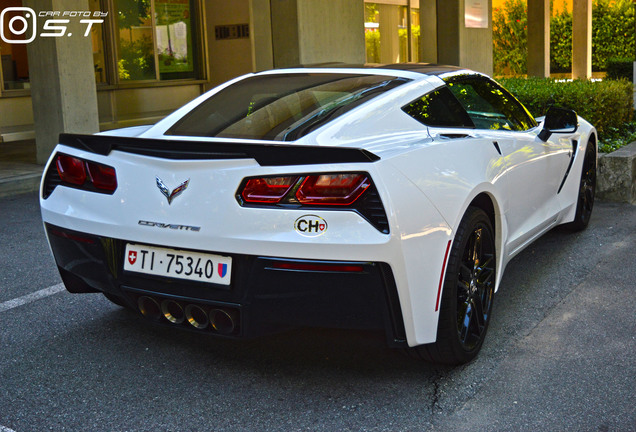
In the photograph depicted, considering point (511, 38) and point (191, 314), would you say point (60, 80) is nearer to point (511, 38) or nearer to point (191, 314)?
point (191, 314)

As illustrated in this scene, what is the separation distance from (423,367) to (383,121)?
1.14 meters

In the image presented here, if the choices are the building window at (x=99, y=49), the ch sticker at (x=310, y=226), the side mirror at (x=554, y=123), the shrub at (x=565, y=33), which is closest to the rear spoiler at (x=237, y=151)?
the ch sticker at (x=310, y=226)

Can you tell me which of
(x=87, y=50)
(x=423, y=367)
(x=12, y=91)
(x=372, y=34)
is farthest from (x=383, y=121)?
(x=372, y=34)

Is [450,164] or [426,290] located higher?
[450,164]

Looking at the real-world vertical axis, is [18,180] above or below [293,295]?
below

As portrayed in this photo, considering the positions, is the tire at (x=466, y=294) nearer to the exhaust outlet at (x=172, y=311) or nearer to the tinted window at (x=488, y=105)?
the tinted window at (x=488, y=105)

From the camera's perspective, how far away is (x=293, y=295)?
302 centimetres

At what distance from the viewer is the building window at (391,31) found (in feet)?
78.0

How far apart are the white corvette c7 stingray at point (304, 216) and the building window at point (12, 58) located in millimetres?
10868

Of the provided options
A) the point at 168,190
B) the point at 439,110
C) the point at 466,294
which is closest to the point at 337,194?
the point at 168,190

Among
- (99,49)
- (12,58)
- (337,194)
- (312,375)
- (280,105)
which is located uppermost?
(99,49)

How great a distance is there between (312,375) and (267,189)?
3.14ft

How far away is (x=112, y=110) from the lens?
15.4 meters

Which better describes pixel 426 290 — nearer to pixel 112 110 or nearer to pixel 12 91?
pixel 12 91
